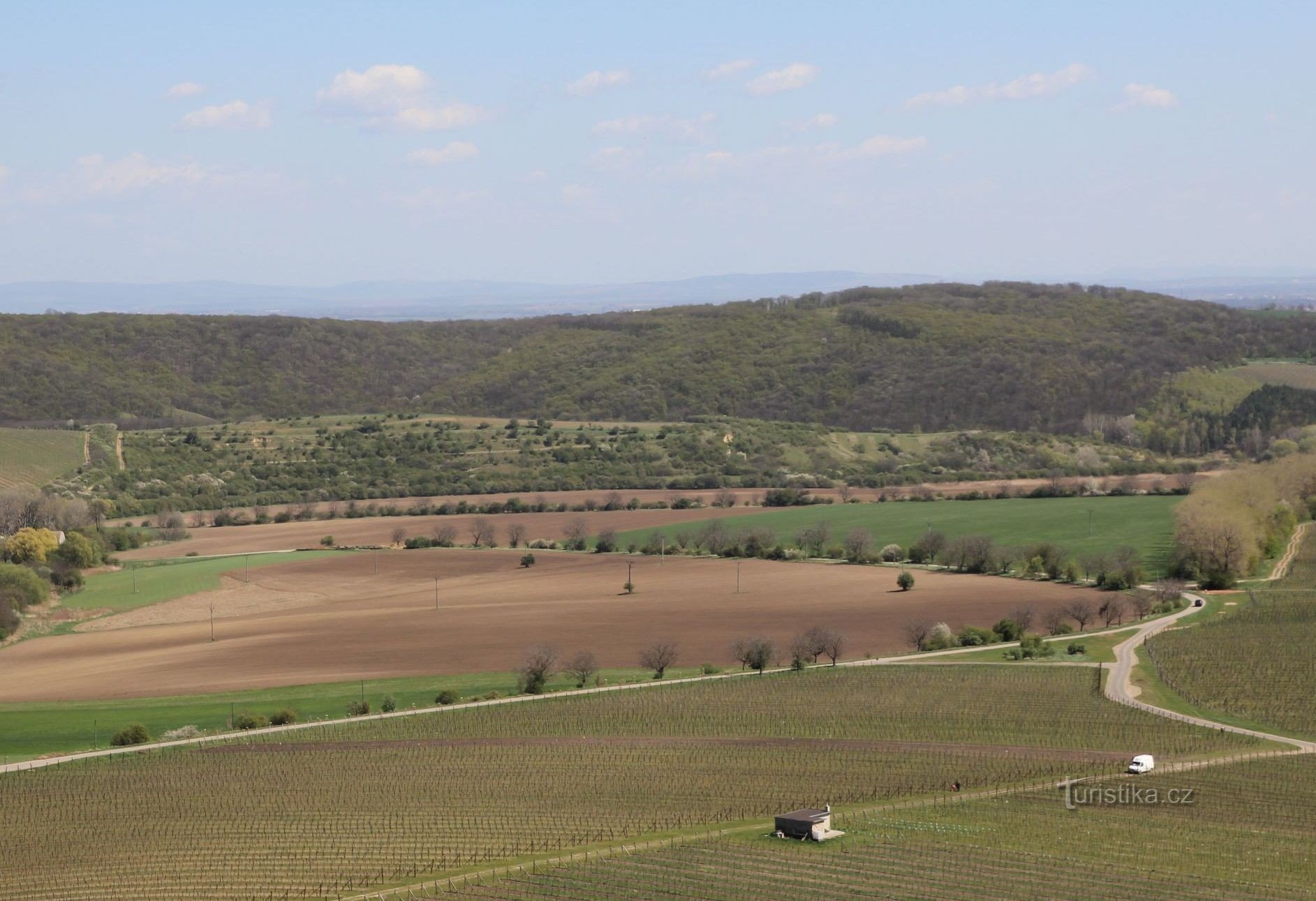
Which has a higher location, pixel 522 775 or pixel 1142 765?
pixel 1142 765

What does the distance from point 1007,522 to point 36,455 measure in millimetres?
75649

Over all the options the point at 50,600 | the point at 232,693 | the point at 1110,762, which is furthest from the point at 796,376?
the point at 1110,762

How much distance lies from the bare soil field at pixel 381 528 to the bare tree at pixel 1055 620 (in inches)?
1457

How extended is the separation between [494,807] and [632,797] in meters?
3.93

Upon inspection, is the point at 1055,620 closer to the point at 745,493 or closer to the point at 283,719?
the point at 283,719

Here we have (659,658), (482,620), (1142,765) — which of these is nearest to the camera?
(1142,765)

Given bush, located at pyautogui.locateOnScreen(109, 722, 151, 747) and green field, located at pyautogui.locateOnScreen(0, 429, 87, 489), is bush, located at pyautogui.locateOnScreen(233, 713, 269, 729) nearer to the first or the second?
bush, located at pyautogui.locateOnScreen(109, 722, 151, 747)

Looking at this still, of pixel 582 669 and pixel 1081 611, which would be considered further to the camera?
pixel 1081 611

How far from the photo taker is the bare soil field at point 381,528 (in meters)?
103

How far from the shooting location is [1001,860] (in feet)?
125

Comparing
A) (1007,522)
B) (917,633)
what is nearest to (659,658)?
(917,633)

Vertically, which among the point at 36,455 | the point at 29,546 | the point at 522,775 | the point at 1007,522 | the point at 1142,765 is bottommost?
the point at 522,775

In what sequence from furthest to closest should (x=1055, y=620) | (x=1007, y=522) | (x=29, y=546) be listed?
(x=1007, y=522), (x=29, y=546), (x=1055, y=620)

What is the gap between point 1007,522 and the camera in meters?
99.7
